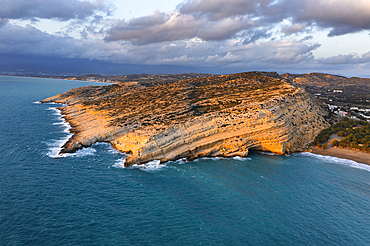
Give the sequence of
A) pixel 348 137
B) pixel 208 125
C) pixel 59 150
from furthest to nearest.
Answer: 1. pixel 348 137
2. pixel 208 125
3. pixel 59 150

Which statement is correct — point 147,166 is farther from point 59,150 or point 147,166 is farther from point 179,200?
point 59,150

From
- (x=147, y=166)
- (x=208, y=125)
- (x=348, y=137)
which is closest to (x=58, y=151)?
(x=147, y=166)

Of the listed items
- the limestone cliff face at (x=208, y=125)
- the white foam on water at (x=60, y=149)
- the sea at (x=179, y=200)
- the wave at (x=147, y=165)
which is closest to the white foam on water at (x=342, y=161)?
the sea at (x=179, y=200)

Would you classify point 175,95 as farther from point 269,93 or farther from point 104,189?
point 104,189

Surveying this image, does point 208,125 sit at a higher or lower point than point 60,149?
higher

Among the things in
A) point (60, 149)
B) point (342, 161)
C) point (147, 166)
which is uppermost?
point (60, 149)

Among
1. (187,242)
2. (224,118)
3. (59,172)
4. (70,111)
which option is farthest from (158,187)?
(70,111)

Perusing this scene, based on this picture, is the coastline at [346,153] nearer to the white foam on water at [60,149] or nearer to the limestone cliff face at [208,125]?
the limestone cliff face at [208,125]
